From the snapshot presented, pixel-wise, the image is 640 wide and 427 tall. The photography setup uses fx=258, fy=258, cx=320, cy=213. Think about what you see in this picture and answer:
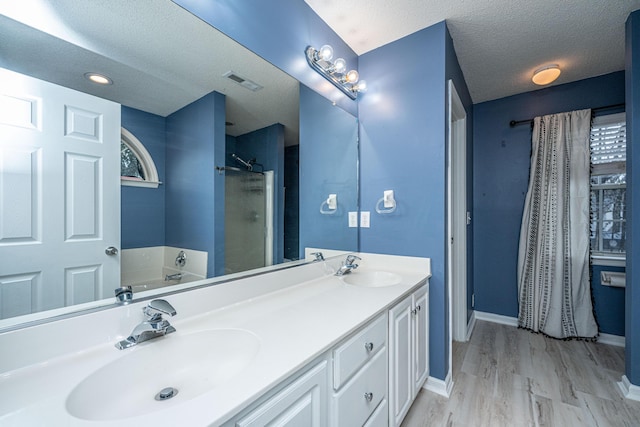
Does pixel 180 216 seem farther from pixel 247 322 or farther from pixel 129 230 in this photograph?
pixel 247 322

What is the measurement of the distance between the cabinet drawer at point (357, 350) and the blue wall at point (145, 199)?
77 centimetres

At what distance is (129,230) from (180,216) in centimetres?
18

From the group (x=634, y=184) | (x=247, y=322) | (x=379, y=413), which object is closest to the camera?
(x=247, y=322)

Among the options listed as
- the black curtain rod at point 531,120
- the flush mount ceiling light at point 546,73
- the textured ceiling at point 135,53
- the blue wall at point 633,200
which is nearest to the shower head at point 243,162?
the textured ceiling at point 135,53

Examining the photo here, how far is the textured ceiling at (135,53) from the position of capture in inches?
27.4

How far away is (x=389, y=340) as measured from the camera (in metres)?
1.26

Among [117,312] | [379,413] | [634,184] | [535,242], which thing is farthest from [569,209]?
[117,312]

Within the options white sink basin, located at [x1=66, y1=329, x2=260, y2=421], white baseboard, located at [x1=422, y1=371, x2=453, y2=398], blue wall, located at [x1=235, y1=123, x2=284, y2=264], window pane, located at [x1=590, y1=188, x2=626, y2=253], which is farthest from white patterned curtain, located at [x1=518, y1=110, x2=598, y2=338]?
white sink basin, located at [x1=66, y1=329, x2=260, y2=421]

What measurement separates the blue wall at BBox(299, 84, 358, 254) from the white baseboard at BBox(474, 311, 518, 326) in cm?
213

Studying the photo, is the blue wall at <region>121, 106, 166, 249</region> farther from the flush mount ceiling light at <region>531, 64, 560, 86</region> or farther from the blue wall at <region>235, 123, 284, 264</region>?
the flush mount ceiling light at <region>531, 64, 560, 86</region>

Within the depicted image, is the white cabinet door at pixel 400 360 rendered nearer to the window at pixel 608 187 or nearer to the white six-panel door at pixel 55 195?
the white six-panel door at pixel 55 195

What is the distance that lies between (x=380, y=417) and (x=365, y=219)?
126 cm

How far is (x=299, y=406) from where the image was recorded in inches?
28.5

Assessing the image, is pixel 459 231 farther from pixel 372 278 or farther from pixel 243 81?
pixel 243 81
